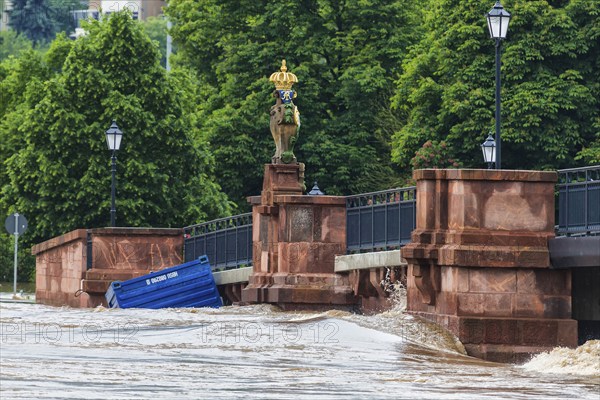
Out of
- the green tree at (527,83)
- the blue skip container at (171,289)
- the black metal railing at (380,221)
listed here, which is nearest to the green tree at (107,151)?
the green tree at (527,83)

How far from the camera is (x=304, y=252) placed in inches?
1227

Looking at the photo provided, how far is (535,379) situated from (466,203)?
15.4 ft

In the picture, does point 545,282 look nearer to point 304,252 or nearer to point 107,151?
point 304,252

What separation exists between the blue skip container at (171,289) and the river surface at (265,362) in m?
7.55

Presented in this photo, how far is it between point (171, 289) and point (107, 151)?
1466 cm

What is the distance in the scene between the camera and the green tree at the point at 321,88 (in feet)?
178

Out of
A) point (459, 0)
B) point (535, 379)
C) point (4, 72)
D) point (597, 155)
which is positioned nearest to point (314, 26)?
point (459, 0)

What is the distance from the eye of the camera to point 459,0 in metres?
49.1

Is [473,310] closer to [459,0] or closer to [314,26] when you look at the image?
[459,0]

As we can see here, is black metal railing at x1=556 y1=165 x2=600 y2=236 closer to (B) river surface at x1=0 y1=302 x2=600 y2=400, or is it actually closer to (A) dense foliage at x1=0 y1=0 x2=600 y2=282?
(B) river surface at x1=0 y1=302 x2=600 y2=400

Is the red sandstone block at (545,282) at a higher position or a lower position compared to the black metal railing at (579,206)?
lower

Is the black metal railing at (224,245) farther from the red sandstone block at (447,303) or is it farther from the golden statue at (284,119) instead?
the red sandstone block at (447,303)

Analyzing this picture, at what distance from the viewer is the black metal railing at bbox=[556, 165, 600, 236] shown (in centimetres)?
2275

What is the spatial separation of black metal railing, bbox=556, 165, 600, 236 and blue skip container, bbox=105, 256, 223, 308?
1258 cm
